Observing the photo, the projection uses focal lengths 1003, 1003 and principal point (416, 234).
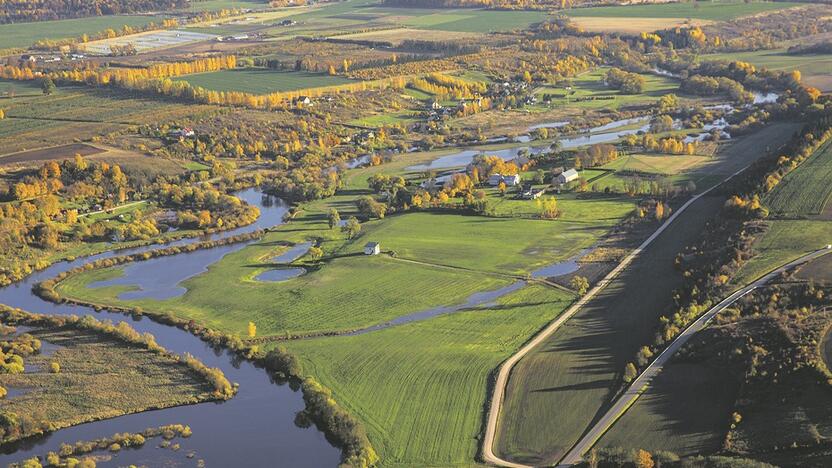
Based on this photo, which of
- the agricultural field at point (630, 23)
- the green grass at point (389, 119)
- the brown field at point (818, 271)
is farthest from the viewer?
the agricultural field at point (630, 23)

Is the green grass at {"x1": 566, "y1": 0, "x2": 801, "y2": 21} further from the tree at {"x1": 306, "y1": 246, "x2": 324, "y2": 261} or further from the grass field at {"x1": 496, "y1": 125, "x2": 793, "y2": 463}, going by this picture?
the tree at {"x1": 306, "y1": 246, "x2": 324, "y2": 261}

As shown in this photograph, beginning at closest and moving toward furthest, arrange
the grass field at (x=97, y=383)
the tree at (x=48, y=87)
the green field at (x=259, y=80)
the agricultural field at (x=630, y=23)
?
the grass field at (x=97, y=383), the tree at (x=48, y=87), the green field at (x=259, y=80), the agricultural field at (x=630, y=23)

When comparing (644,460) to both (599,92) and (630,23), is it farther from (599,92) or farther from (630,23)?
(630,23)

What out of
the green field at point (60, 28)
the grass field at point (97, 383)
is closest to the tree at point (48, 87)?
the green field at point (60, 28)

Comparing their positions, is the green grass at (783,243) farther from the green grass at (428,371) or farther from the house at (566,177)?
the house at (566,177)

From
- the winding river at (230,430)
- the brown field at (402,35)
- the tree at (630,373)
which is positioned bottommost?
the winding river at (230,430)

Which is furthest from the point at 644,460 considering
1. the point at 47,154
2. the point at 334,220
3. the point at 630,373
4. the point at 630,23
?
the point at 630,23

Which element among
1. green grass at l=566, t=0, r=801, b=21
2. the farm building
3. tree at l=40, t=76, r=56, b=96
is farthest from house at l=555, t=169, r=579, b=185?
green grass at l=566, t=0, r=801, b=21
